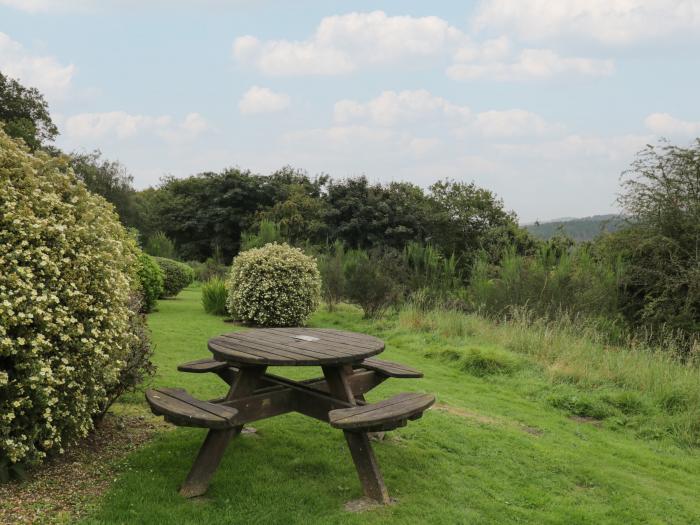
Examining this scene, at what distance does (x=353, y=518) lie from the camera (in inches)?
129

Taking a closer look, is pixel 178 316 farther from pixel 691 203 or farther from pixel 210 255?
pixel 210 255

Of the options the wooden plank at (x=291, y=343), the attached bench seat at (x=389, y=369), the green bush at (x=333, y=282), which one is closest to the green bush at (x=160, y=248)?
the green bush at (x=333, y=282)

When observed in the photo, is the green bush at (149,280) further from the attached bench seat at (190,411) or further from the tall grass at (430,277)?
the attached bench seat at (190,411)

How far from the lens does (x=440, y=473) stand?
413 cm

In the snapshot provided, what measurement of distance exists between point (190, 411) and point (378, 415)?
1.16 metres

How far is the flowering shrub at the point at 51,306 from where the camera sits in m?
3.15

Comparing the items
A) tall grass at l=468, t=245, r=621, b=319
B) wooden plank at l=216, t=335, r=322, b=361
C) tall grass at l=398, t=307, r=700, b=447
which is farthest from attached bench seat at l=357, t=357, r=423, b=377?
tall grass at l=468, t=245, r=621, b=319

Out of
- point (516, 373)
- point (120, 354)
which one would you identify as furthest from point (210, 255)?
point (120, 354)

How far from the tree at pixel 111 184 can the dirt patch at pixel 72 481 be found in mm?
26566

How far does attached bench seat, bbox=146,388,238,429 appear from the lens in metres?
3.33

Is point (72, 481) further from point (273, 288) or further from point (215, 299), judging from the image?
point (215, 299)

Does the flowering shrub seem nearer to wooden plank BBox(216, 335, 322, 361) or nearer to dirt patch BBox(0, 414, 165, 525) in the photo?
dirt patch BBox(0, 414, 165, 525)

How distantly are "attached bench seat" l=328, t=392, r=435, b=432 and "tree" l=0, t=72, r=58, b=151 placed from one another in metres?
24.9

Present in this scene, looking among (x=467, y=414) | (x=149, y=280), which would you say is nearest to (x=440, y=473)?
(x=467, y=414)
